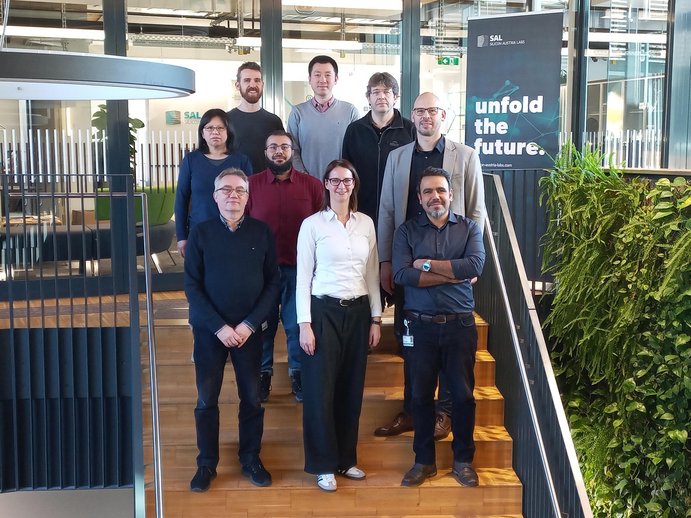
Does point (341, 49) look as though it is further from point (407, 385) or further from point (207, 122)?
point (407, 385)

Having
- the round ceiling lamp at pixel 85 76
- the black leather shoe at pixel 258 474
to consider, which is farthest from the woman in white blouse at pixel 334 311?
the round ceiling lamp at pixel 85 76

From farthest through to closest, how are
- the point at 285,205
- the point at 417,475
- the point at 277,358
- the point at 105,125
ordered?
1. the point at 105,125
2. the point at 277,358
3. the point at 285,205
4. the point at 417,475

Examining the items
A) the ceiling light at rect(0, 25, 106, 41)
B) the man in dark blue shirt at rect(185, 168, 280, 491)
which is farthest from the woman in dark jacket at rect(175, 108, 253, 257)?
the ceiling light at rect(0, 25, 106, 41)

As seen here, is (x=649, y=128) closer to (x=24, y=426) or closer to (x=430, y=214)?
(x=430, y=214)

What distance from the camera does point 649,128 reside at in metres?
7.19

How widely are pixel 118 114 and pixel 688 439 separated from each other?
4639 millimetres

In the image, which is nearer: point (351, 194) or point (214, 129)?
point (351, 194)

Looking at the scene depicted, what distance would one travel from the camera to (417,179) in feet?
15.7

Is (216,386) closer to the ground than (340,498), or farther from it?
farther from it

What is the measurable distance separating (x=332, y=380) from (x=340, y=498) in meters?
0.65

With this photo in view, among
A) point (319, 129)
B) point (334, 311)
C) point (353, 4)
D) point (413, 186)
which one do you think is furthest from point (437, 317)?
point (353, 4)

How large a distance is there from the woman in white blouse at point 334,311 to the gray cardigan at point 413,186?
0.77 ft

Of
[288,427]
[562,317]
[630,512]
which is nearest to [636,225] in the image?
[562,317]

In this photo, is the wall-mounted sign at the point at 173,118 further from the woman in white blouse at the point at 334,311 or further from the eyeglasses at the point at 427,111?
the eyeglasses at the point at 427,111
